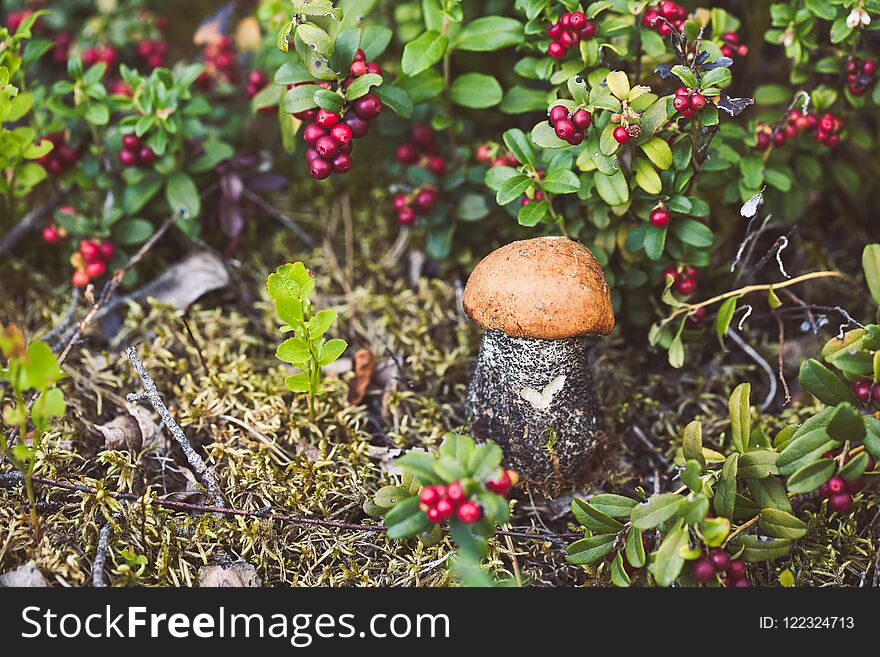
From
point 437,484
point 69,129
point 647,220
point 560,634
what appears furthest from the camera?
point 69,129

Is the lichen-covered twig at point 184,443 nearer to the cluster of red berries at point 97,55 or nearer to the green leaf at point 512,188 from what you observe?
the green leaf at point 512,188

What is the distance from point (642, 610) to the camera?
1999 mm

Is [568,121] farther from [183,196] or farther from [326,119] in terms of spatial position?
[183,196]

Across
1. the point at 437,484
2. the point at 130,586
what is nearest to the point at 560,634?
the point at 437,484

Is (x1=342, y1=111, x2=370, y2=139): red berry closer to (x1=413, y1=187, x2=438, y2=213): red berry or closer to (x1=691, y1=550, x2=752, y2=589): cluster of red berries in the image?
(x1=413, y1=187, x2=438, y2=213): red berry

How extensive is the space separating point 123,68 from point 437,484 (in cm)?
203

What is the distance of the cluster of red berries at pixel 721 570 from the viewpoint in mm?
1916

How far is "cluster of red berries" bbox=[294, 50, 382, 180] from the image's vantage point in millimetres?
2332

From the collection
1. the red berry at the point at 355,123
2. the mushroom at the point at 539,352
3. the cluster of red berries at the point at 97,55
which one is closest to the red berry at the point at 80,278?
the cluster of red berries at the point at 97,55

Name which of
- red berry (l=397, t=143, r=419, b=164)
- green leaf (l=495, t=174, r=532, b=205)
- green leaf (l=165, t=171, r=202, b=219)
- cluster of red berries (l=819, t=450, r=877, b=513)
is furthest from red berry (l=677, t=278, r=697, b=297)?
green leaf (l=165, t=171, r=202, b=219)

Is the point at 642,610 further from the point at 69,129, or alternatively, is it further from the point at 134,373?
→ the point at 69,129

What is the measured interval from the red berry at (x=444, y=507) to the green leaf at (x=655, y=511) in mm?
521

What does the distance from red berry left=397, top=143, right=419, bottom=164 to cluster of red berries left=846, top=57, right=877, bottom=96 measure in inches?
61.6

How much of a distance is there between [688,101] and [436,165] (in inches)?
41.9
